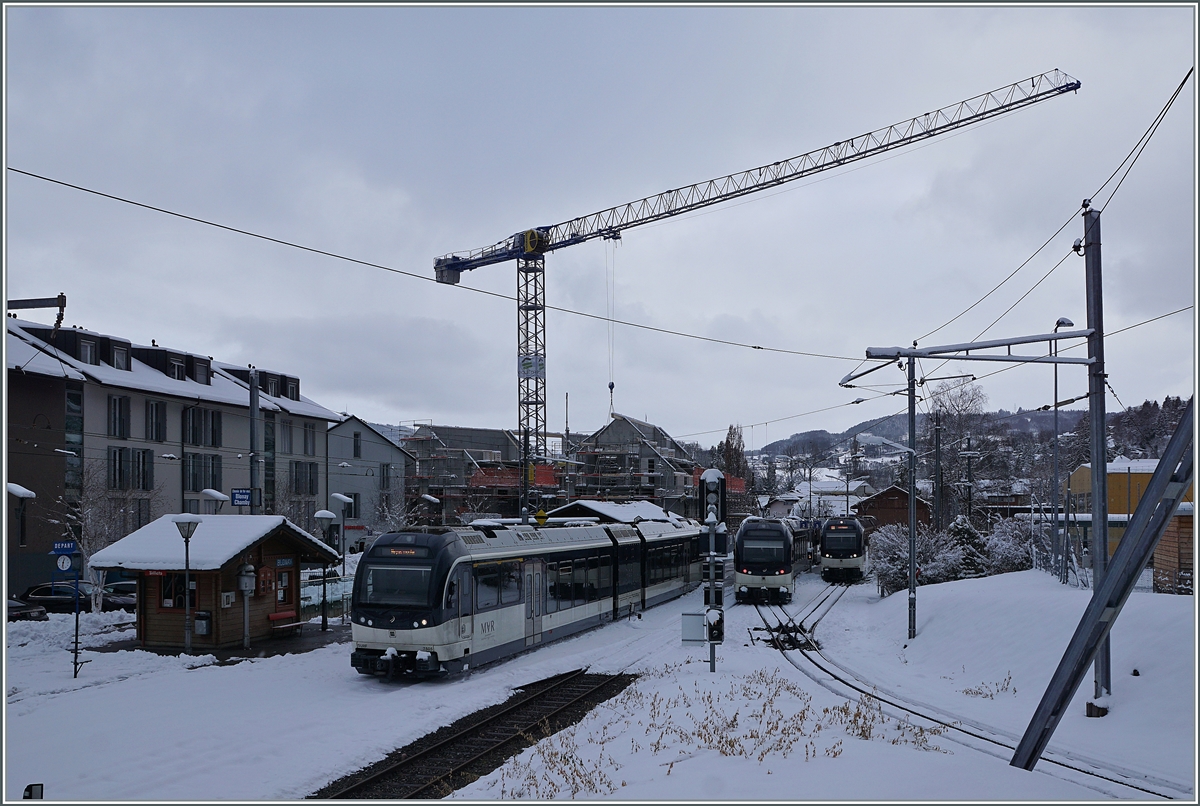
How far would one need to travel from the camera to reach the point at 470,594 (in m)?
18.8

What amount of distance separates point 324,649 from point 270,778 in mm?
11056

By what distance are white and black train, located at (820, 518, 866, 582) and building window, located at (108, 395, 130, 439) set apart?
35.8 metres

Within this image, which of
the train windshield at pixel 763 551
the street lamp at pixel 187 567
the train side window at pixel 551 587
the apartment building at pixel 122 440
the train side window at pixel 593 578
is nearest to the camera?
the street lamp at pixel 187 567

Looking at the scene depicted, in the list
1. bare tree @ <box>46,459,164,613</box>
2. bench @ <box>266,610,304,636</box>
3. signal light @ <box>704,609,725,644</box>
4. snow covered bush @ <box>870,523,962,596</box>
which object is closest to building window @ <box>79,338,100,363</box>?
bare tree @ <box>46,459,164,613</box>

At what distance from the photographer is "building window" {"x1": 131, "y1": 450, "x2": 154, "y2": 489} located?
1660 inches

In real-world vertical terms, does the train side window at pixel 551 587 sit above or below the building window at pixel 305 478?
below

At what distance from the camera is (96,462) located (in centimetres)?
3916

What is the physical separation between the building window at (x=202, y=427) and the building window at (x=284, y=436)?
173 inches

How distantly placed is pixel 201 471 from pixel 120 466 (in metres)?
5.00

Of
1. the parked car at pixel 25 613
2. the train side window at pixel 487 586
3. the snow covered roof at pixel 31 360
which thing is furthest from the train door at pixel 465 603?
the snow covered roof at pixel 31 360

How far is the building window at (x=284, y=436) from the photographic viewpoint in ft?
168

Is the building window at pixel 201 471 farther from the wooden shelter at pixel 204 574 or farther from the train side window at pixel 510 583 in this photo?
the train side window at pixel 510 583

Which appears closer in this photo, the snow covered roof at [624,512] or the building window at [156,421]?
the snow covered roof at [624,512]

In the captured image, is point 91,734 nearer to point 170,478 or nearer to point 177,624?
point 177,624
